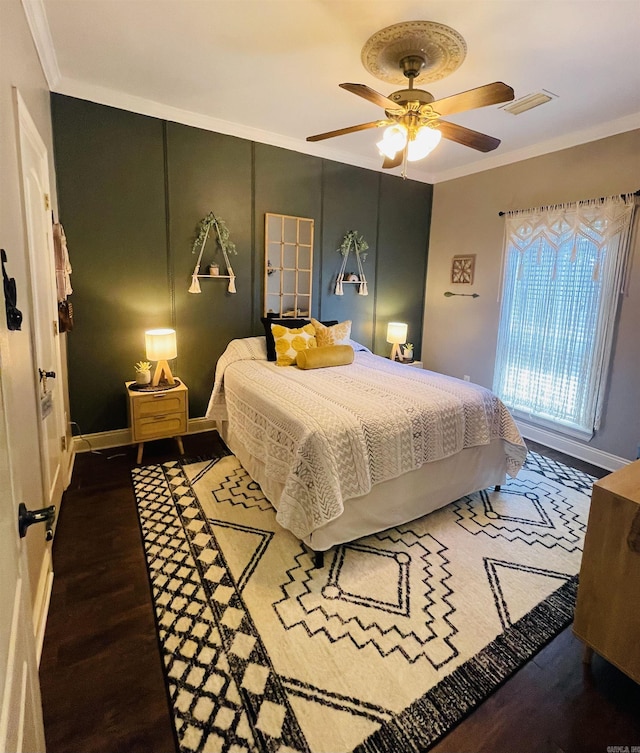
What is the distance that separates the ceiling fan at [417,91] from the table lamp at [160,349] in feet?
7.10

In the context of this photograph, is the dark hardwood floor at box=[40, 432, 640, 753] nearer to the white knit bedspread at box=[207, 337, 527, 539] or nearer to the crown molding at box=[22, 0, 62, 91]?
the white knit bedspread at box=[207, 337, 527, 539]

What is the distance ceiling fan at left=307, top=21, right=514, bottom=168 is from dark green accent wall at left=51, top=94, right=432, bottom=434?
1795mm

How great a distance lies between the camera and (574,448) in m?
3.71

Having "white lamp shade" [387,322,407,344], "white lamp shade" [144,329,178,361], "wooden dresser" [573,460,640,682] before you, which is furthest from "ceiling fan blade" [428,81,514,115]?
"white lamp shade" [387,322,407,344]

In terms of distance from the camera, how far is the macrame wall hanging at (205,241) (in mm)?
3676

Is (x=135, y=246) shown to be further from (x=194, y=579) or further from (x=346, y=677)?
(x=346, y=677)

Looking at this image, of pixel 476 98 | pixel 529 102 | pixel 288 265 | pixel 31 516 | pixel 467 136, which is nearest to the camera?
pixel 31 516

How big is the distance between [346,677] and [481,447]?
5.52ft

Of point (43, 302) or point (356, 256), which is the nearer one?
point (43, 302)

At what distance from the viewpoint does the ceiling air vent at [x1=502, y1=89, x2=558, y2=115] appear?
2.90 m

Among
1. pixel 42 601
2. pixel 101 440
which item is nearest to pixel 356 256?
pixel 101 440

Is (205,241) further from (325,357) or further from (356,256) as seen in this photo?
(356,256)

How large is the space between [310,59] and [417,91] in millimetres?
867

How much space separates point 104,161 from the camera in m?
3.23
